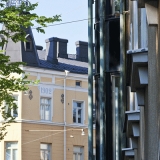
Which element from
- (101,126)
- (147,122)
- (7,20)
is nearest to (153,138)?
(147,122)

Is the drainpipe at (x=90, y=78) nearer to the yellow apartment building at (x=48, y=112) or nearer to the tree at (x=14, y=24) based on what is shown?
the tree at (x=14, y=24)

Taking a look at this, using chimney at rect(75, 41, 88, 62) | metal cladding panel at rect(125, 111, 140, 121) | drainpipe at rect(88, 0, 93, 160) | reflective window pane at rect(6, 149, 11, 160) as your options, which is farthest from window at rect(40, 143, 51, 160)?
metal cladding panel at rect(125, 111, 140, 121)

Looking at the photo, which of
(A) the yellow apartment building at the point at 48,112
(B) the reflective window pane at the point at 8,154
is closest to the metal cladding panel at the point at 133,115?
(A) the yellow apartment building at the point at 48,112

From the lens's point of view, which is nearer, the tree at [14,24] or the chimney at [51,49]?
the tree at [14,24]

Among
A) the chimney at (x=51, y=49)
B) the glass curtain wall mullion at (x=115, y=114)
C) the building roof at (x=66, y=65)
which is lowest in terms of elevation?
the glass curtain wall mullion at (x=115, y=114)

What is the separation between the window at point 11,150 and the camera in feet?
185

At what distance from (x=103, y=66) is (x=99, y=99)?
0.93 metres

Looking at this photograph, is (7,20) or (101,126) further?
(7,20)

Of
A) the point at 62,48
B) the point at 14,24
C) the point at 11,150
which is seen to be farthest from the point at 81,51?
the point at 14,24

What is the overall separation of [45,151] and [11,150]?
8.30 ft

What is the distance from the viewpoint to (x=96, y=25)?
21688mm

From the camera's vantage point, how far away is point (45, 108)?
58344 millimetres

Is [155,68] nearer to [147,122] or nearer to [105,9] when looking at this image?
[147,122]

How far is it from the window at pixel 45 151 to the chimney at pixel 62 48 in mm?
7185
